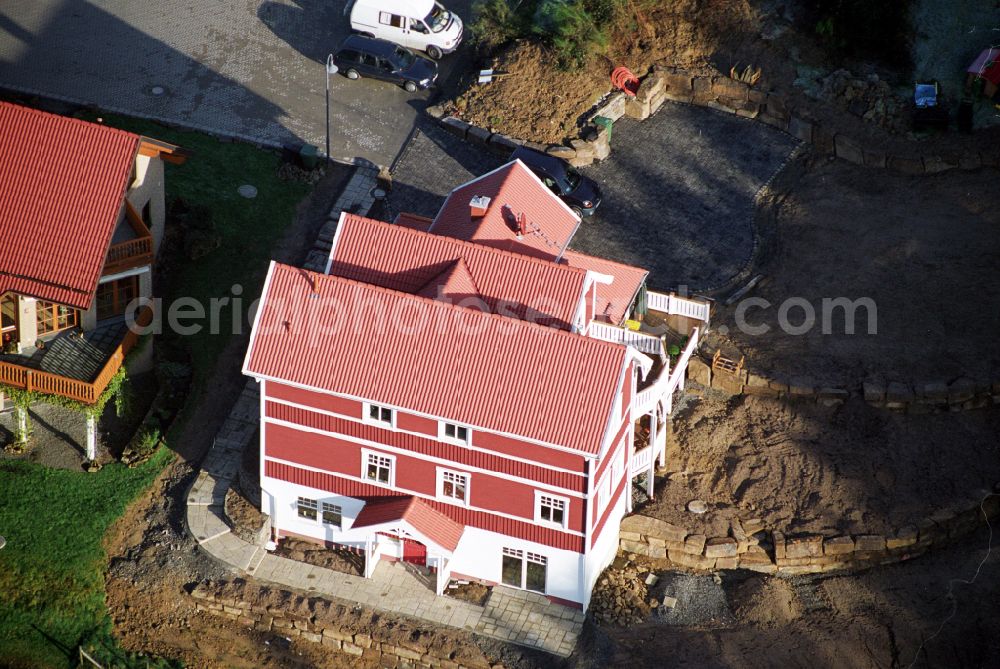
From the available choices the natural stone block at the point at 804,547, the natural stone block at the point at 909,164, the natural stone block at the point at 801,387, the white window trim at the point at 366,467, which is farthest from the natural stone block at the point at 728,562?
the natural stone block at the point at 909,164

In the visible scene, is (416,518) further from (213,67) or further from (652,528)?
(213,67)

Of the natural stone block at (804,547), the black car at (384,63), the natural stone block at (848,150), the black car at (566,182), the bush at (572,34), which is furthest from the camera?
the black car at (384,63)

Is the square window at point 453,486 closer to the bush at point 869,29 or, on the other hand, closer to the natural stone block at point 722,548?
the natural stone block at point 722,548

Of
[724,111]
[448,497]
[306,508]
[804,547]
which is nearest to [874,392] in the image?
[804,547]

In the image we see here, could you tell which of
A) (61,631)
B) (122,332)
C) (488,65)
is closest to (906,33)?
(488,65)

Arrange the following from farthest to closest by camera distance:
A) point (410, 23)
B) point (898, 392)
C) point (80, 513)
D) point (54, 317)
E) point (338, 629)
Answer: point (410, 23) < point (898, 392) < point (54, 317) < point (80, 513) < point (338, 629)

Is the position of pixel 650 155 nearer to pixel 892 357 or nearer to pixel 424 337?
pixel 892 357
